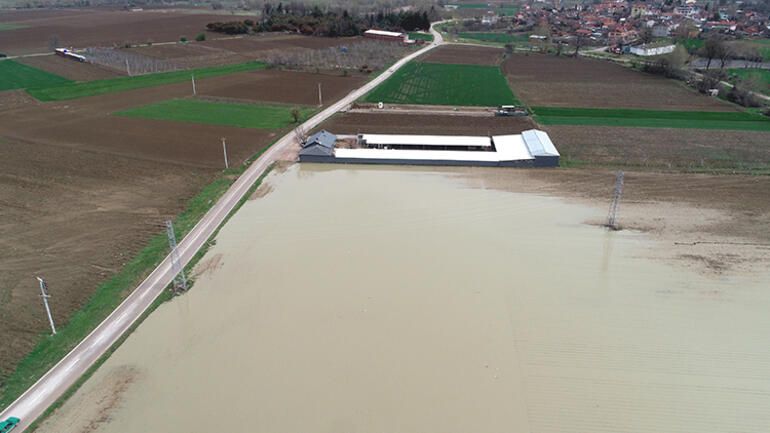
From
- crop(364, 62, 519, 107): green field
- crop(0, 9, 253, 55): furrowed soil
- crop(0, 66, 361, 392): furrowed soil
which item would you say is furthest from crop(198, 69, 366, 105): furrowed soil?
crop(0, 9, 253, 55): furrowed soil

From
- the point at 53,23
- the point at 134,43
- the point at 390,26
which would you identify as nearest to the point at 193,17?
the point at 53,23

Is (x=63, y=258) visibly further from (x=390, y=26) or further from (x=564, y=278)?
(x=390, y=26)

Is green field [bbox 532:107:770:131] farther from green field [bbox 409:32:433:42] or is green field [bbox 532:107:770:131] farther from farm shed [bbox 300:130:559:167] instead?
green field [bbox 409:32:433:42]

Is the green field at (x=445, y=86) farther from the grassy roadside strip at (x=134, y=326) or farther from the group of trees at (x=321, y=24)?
the group of trees at (x=321, y=24)

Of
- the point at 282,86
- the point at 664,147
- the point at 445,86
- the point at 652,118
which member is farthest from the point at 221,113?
the point at 652,118

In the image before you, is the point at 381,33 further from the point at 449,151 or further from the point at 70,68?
the point at 449,151

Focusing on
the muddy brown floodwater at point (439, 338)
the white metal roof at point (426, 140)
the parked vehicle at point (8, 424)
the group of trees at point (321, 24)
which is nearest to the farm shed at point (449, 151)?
the white metal roof at point (426, 140)
